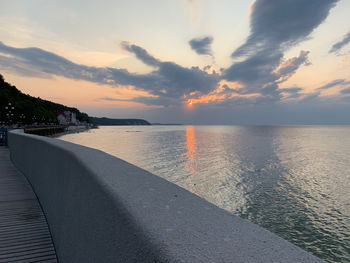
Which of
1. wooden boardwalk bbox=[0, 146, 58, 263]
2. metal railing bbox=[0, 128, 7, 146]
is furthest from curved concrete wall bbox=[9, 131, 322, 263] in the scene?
metal railing bbox=[0, 128, 7, 146]

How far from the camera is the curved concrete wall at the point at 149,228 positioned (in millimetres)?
1578

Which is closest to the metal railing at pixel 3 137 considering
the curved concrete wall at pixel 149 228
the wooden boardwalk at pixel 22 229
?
the wooden boardwalk at pixel 22 229

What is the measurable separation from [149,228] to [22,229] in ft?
15.9

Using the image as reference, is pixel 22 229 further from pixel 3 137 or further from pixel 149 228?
pixel 3 137

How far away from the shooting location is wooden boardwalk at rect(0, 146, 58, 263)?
4.05 metres

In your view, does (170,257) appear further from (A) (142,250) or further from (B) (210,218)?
(B) (210,218)

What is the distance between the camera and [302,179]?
24.0 metres

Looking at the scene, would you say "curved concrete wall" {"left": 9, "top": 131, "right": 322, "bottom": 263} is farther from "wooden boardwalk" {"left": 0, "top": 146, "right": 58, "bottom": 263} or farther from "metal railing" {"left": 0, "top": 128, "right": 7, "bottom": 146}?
"metal railing" {"left": 0, "top": 128, "right": 7, "bottom": 146}

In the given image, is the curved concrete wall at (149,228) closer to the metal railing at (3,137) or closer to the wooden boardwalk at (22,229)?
the wooden boardwalk at (22,229)

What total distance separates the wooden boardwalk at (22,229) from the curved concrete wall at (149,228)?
921 mm

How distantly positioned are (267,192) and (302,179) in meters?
7.96

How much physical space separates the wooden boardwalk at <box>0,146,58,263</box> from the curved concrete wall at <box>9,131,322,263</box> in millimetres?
921

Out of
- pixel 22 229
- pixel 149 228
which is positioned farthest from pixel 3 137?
pixel 149 228

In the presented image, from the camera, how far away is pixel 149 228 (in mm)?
1777
